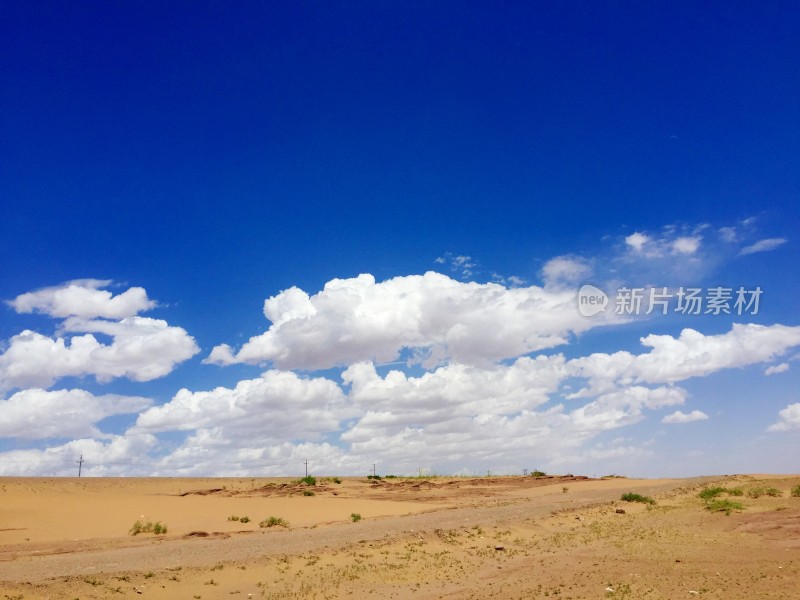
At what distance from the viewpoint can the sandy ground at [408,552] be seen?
16344 mm

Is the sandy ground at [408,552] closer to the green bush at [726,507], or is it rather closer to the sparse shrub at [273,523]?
the green bush at [726,507]

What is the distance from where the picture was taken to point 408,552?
→ 21.9 m

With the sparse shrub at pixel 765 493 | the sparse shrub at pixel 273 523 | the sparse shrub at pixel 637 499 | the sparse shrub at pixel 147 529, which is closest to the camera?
the sparse shrub at pixel 147 529

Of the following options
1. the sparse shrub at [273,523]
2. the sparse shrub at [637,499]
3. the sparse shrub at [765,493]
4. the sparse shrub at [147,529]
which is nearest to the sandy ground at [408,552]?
the sparse shrub at [765,493]

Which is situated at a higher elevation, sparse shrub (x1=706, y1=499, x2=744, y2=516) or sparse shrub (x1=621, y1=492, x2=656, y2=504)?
sparse shrub (x1=706, y1=499, x2=744, y2=516)

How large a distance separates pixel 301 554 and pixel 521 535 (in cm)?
985

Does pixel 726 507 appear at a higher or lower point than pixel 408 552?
higher

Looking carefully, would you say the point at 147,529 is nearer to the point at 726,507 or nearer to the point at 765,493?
the point at 726,507

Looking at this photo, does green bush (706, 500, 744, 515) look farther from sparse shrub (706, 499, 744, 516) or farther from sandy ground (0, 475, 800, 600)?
sandy ground (0, 475, 800, 600)

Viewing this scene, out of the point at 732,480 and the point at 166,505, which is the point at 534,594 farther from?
the point at 732,480

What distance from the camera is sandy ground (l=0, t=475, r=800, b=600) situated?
643 inches

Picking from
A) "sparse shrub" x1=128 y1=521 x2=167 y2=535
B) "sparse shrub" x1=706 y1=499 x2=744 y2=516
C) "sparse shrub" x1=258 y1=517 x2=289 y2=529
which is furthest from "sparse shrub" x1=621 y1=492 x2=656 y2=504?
"sparse shrub" x1=128 y1=521 x2=167 y2=535

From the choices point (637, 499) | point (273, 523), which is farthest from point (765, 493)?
point (273, 523)

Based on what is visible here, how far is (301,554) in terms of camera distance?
69.2 feet
